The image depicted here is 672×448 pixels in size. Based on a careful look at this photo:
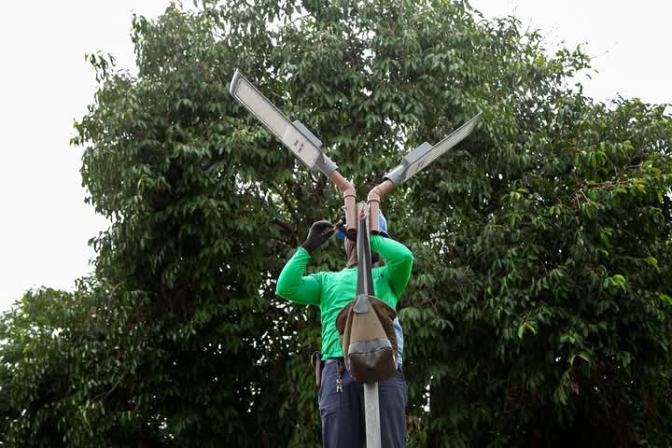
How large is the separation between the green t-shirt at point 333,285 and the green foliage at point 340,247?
3550 mm

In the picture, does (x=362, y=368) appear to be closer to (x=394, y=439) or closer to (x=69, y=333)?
(x=394, y=439)

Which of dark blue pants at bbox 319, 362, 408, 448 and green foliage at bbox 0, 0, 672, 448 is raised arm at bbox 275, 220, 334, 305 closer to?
dark blue pants at bbox 319, 362, 408, 448

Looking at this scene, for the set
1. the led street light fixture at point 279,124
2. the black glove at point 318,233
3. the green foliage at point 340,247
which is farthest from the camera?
the green foliage at point 340,247

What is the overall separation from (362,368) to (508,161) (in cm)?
508

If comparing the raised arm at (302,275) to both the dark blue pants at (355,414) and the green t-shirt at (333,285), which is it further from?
the dark blue pants at (355,414)

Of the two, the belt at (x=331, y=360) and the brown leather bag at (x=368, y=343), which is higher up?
the belt at (x=331, y=360)

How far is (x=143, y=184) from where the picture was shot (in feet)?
21.8

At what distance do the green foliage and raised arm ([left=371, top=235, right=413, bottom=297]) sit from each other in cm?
360

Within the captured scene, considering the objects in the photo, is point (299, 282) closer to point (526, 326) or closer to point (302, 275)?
point (302, 275)

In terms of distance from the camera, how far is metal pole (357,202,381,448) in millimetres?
2232

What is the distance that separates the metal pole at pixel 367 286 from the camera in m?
2.23

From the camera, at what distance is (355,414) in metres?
2.53

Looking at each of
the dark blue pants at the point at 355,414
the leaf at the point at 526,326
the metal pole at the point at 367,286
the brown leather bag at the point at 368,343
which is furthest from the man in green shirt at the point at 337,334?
the leaf at the point at 526,326

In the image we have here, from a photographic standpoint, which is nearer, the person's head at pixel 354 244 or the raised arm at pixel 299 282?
the person's head at pixel 354 244
